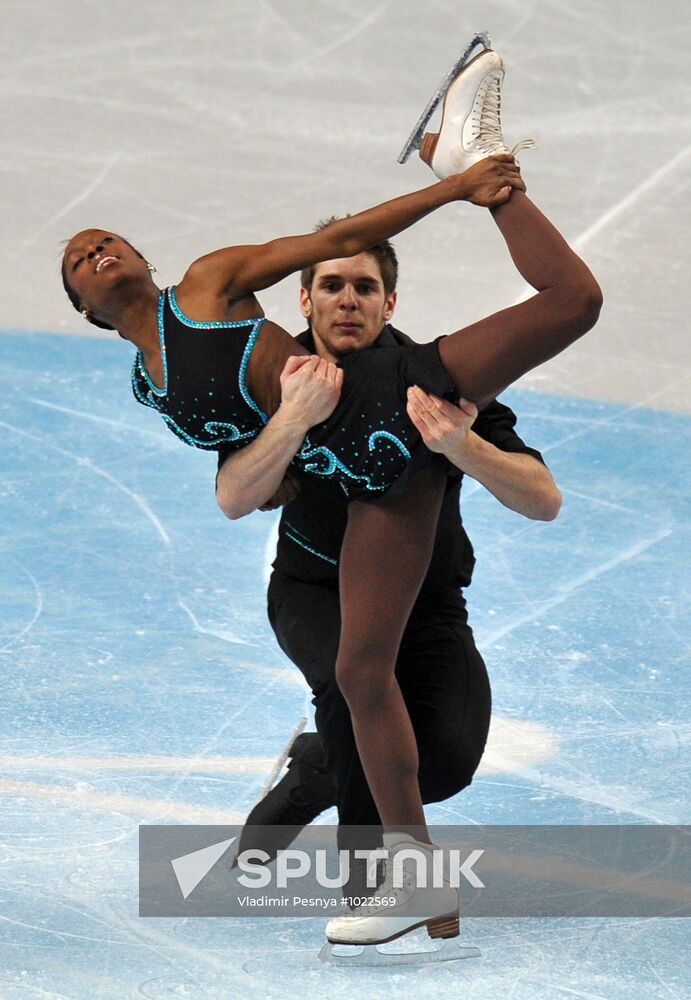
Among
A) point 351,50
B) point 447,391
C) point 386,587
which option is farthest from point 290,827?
point 351,50

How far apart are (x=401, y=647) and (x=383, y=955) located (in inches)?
28.8

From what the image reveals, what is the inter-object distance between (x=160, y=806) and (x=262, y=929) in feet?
1.74

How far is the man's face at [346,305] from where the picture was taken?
140 inches

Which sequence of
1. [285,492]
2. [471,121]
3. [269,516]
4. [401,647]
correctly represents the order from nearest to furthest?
1. [471,121]
2. [285,492]
3. [401,647]
4. [269,516]

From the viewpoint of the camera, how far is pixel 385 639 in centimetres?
328

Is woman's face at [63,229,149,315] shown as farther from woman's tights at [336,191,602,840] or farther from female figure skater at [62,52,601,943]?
woman's tights at [336,191,602,840]

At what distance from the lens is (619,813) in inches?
152

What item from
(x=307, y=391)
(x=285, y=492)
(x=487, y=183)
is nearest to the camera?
(x=307, y=391)

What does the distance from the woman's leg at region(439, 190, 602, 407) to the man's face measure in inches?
13.1

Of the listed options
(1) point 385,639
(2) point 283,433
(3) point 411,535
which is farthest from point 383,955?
(2) point 283,433

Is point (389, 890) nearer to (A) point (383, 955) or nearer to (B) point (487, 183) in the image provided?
(A) point (383, 955)

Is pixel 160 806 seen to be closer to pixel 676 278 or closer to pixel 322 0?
pixel 676 278

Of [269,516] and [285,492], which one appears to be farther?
[269,516]

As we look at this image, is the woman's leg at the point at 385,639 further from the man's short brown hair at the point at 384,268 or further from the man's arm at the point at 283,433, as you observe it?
the man's short brown hair at the point at 384,268
